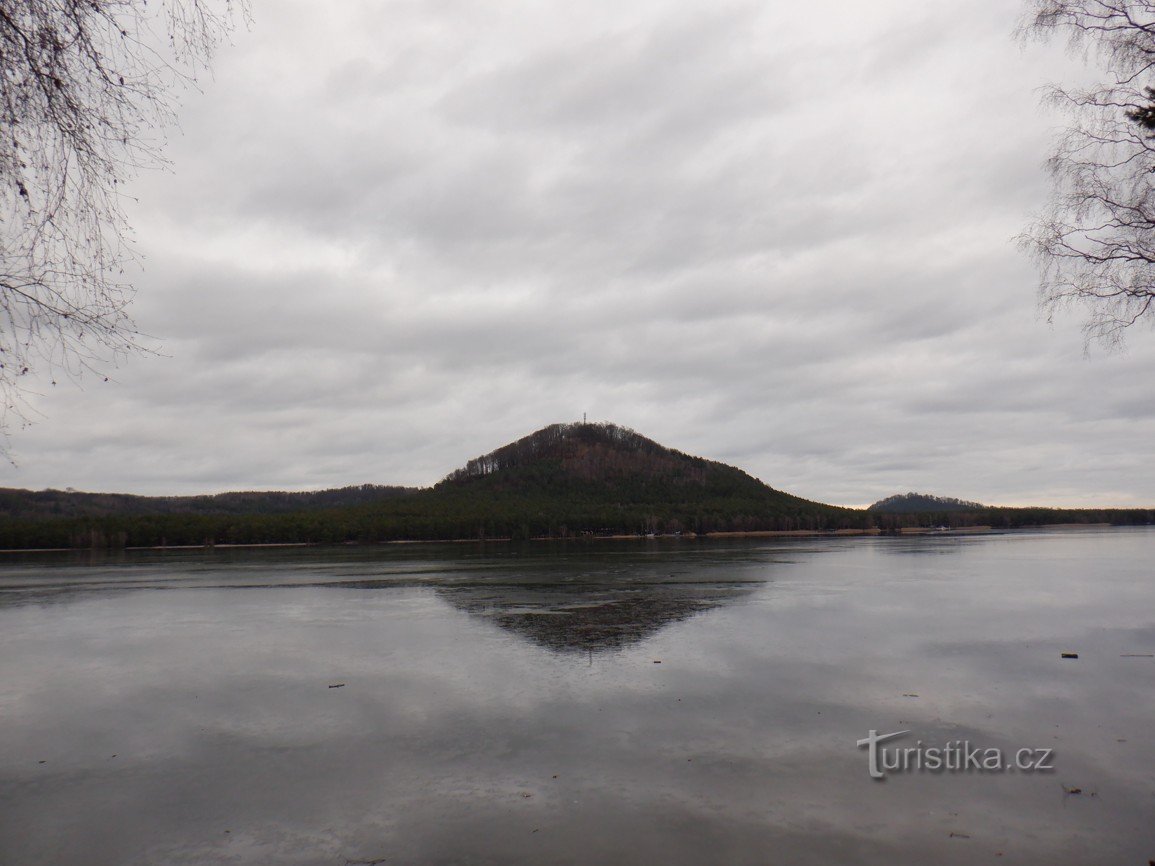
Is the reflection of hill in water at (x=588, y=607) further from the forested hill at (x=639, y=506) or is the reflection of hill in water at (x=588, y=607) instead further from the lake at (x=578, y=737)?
the forested hill at (x=639, y=506)

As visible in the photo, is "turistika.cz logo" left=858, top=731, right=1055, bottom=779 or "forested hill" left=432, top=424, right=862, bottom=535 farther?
"forested hill" left=432, top=424, right=862, bottom=535

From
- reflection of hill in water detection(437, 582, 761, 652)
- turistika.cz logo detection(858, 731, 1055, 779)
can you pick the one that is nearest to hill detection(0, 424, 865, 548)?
reflection of hill in water detection(437, 582, 761, 652)

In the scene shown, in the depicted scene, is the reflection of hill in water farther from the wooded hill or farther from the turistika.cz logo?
the wooded hill

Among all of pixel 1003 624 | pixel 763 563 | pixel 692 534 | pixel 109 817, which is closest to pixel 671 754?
pixel 109 817

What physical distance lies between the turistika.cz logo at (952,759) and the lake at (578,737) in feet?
0.25

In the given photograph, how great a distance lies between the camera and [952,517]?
176m

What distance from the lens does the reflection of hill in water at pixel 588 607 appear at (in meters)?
17.4

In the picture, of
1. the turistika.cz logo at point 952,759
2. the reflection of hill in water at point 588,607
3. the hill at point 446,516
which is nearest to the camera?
the turistika.cz logo at point 952,759

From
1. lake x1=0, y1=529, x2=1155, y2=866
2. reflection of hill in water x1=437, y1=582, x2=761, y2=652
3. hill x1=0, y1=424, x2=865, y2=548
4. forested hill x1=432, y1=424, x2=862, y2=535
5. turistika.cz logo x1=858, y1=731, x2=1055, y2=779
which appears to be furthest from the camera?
forested hill x1=432, y1=424, x2=862, y2=535

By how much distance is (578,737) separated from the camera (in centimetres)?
955

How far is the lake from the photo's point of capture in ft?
21.6

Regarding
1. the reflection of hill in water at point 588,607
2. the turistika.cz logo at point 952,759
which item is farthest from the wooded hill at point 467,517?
the turistika.cz logo at point 952,759

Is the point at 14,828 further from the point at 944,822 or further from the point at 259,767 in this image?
the point at 944,822

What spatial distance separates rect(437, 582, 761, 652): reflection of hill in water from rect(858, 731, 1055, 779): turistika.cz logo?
7.66m
